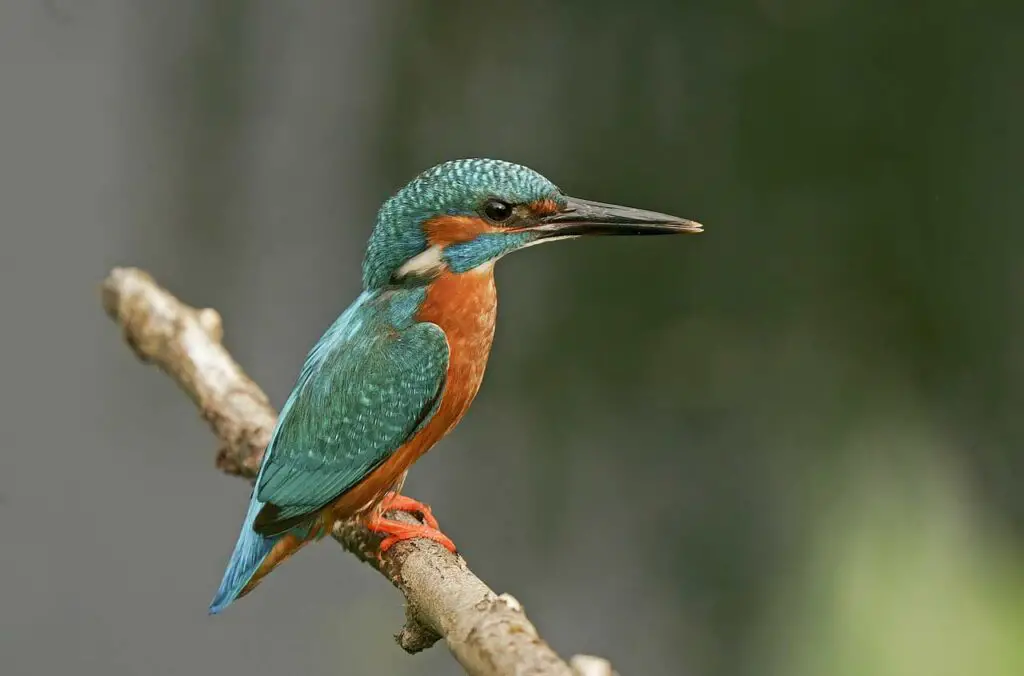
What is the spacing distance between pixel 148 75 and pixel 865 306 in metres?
1.99

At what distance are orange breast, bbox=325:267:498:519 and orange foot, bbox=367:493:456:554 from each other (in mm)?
32

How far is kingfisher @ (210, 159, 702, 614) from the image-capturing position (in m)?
1.64

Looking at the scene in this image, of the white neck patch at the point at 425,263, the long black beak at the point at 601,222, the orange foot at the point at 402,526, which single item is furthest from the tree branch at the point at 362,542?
the long black beak at the point at 601,222

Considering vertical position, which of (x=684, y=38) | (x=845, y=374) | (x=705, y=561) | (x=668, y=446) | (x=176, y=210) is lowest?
(x=705, y=561)

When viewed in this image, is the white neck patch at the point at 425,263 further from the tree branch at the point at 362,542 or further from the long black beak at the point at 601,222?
the tree branch at the point at 362,542

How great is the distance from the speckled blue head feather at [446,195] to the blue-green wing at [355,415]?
12cm

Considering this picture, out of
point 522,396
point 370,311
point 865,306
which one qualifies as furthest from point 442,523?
point 370,311

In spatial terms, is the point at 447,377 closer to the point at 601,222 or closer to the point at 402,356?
the point at 402,356

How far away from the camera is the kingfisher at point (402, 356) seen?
1.64 metres

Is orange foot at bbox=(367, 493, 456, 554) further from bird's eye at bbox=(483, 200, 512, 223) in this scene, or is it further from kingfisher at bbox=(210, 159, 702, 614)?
bird's eye at bbox=(483, 200, 512, 223)

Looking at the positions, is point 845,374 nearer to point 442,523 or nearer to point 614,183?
point 614,183

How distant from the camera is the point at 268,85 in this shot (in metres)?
3.17

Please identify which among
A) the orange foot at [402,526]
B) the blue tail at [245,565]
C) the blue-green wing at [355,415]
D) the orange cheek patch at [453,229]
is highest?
the orange cheek patch at [453,229]

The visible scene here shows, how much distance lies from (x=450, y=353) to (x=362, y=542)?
0.32 m
